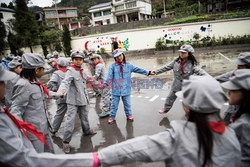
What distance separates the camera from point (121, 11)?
39500 mm

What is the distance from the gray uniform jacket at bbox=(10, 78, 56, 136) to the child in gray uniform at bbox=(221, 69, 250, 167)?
2.44m

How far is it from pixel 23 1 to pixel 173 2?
84.1 ft

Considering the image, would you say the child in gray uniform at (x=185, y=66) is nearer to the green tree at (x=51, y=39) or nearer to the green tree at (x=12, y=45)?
the green tree at (x=51, y=39)

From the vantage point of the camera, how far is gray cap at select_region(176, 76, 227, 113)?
1.34 m

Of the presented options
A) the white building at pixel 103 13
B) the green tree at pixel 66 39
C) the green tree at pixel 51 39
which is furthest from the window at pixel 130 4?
the green tree at pixel 66 39

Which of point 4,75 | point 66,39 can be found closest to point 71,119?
point 4,75

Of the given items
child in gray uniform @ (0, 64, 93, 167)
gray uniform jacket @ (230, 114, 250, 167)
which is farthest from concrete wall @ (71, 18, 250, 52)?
child in gray uniform @ (0, 64, 93, 167)

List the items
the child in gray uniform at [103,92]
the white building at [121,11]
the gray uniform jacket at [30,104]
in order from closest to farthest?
the gray uniform jacket at [30,104] → the child in gray uniform at [103,92] → the white building at [121,11]

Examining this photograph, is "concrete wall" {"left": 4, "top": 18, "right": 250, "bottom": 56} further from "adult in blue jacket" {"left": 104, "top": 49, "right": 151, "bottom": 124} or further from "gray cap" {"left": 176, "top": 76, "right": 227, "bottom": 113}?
"gray cap" {"left": 176, "top": 76, "right": 227, "bottom": 113}

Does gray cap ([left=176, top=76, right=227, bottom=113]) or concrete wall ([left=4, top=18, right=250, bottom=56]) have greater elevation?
concrete wall ([left=4, top=18, right=250, bottom=56])

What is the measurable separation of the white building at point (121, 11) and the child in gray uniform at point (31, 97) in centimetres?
3798

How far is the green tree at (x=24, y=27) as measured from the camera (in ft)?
82.0

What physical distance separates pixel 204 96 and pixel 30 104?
2.42m

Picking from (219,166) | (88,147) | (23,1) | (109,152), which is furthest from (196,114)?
(23,1)
